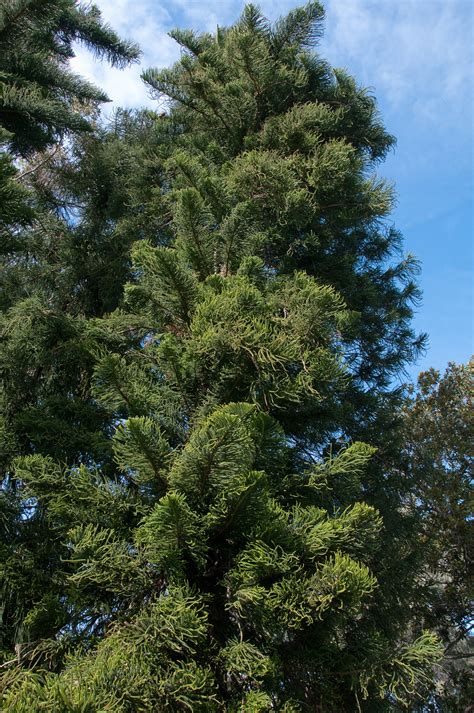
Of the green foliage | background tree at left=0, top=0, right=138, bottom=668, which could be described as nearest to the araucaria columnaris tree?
background tree at left=0, top=0, right=138, bottom=668

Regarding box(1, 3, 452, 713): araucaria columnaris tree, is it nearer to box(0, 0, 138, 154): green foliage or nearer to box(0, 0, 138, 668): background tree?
box(0, 0, 138, 668): background tree

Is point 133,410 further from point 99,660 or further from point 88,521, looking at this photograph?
point 99,660

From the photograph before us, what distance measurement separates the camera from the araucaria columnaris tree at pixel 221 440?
8.89 ft

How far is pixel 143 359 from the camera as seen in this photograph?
4234mm

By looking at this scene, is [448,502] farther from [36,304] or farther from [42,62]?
[42,62]

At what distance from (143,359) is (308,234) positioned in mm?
2314

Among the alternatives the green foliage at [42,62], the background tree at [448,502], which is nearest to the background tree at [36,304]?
the green foliage at [42,62]

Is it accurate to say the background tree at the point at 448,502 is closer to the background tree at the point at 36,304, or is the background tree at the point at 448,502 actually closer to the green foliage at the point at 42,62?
the background tree at the point at 36,304

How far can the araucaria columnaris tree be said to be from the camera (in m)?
2.71

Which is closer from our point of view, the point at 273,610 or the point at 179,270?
the point at 273,610

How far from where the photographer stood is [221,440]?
8.46 ft

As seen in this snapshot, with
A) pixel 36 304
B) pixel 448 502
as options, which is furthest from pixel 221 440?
pixel 448 502

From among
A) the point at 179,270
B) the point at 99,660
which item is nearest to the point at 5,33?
the point at 179,270

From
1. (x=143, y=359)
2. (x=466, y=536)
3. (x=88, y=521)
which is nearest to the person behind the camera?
(x=88, y=521)
